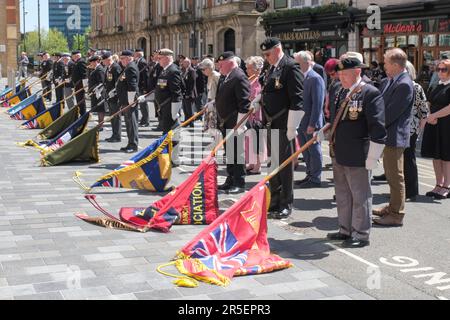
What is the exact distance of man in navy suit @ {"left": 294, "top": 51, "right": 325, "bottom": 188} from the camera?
31.8ft

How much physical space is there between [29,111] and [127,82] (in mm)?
8142

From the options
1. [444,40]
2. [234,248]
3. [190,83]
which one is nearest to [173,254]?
[234,248]

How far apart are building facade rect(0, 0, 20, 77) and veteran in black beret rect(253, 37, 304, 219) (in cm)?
5816

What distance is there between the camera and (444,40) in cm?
2370

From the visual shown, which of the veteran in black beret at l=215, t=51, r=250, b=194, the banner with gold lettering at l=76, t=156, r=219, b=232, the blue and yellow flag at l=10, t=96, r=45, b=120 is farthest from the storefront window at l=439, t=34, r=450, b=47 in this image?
the banner with gold lettering at l=76, t=156, r=219, b=232

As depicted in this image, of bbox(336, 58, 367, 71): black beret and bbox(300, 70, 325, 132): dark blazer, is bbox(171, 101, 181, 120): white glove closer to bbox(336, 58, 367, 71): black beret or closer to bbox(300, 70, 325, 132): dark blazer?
bbox(300, 70, 325, 132): dark blazer

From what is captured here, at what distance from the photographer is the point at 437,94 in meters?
9.15

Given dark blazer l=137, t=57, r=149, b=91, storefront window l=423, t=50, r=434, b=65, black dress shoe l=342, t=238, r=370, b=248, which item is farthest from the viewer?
storefront window l=423, t=50, r=434, b=65

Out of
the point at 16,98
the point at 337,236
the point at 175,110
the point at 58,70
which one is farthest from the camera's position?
the point at 16,98

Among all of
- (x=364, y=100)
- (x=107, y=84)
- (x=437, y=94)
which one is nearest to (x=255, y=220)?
(x=364, y=100)

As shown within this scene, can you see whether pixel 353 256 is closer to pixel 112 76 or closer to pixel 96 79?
pixel 112 76

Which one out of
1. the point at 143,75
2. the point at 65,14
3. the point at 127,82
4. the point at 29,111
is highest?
the point at 65,14
